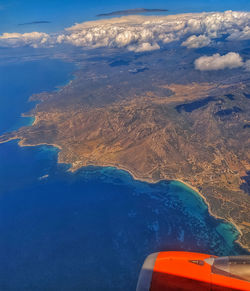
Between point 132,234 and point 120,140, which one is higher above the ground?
point 120,140

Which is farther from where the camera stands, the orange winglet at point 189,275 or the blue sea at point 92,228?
the blue sea at point 92,228

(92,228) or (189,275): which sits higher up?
(189,275)

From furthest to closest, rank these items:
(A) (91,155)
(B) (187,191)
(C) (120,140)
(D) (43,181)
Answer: (C) (120,140) → (A) (91,155) → (D) (43,181) → (B) (187,191)

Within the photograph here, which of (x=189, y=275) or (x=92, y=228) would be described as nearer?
(x=189, y=275)

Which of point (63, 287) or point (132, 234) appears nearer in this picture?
point (63, 287)

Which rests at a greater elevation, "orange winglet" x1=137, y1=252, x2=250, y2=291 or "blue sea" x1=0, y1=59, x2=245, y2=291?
"orange winglet" x1=137, y1=252, x2=250, y2=291

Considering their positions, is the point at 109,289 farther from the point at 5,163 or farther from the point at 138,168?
the point at 5,163

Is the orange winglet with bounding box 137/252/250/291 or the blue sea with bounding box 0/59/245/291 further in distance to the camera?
the blue sea with bounding box 0/59/245/291

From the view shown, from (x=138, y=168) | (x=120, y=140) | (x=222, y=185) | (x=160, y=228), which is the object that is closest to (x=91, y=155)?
(x=120, y=140)
